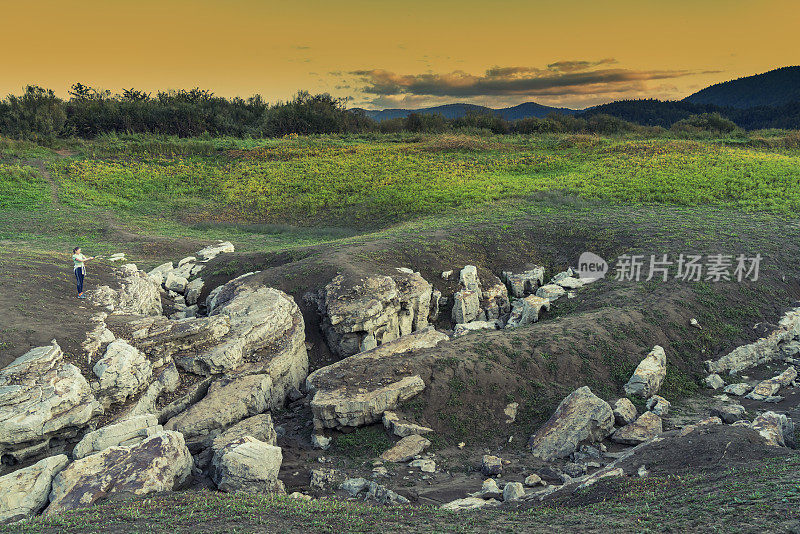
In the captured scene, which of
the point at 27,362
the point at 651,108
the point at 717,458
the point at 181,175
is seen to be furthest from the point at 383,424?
the point at 651,108

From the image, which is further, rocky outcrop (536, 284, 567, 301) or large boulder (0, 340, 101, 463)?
rocky outcrop (536, 284, 567, 301)

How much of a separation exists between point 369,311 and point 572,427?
8228 millimetres

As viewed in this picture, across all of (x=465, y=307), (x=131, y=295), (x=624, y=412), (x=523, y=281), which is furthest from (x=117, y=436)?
(x=523, y=281)

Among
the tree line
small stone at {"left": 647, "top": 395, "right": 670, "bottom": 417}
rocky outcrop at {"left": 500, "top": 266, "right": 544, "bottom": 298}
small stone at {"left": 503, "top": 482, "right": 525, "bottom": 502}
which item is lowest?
small stone at {"left": 647, "top": 395, "right": 670, "bottom": 417}

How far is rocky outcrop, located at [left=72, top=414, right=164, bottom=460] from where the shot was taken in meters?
11.9

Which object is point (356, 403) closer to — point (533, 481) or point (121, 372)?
point (533, 481)

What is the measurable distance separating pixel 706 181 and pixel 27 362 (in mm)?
40710

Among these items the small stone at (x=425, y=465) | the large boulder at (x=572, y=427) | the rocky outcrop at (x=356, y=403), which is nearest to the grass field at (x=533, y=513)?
the small stone at (x=425, y=465)

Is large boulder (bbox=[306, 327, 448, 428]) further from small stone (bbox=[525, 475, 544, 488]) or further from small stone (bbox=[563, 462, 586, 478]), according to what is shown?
small stone (bbox=[563, 462, 586, 478])

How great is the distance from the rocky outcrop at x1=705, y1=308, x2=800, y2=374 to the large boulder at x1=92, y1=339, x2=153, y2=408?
695 inches

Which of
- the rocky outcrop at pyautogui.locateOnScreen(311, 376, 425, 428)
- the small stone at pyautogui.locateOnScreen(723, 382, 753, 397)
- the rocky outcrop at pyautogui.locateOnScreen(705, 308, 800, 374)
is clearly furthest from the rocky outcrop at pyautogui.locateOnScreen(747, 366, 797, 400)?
the rocky outcrop at pyautogui.locateOnScreen(311, 376, 425, 428)

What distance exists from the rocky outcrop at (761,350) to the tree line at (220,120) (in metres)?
65.6

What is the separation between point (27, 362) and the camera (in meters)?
12.9

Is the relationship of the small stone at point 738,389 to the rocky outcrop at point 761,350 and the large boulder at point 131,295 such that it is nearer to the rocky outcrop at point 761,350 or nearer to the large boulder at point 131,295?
the rocky outcrop at point 761,350
